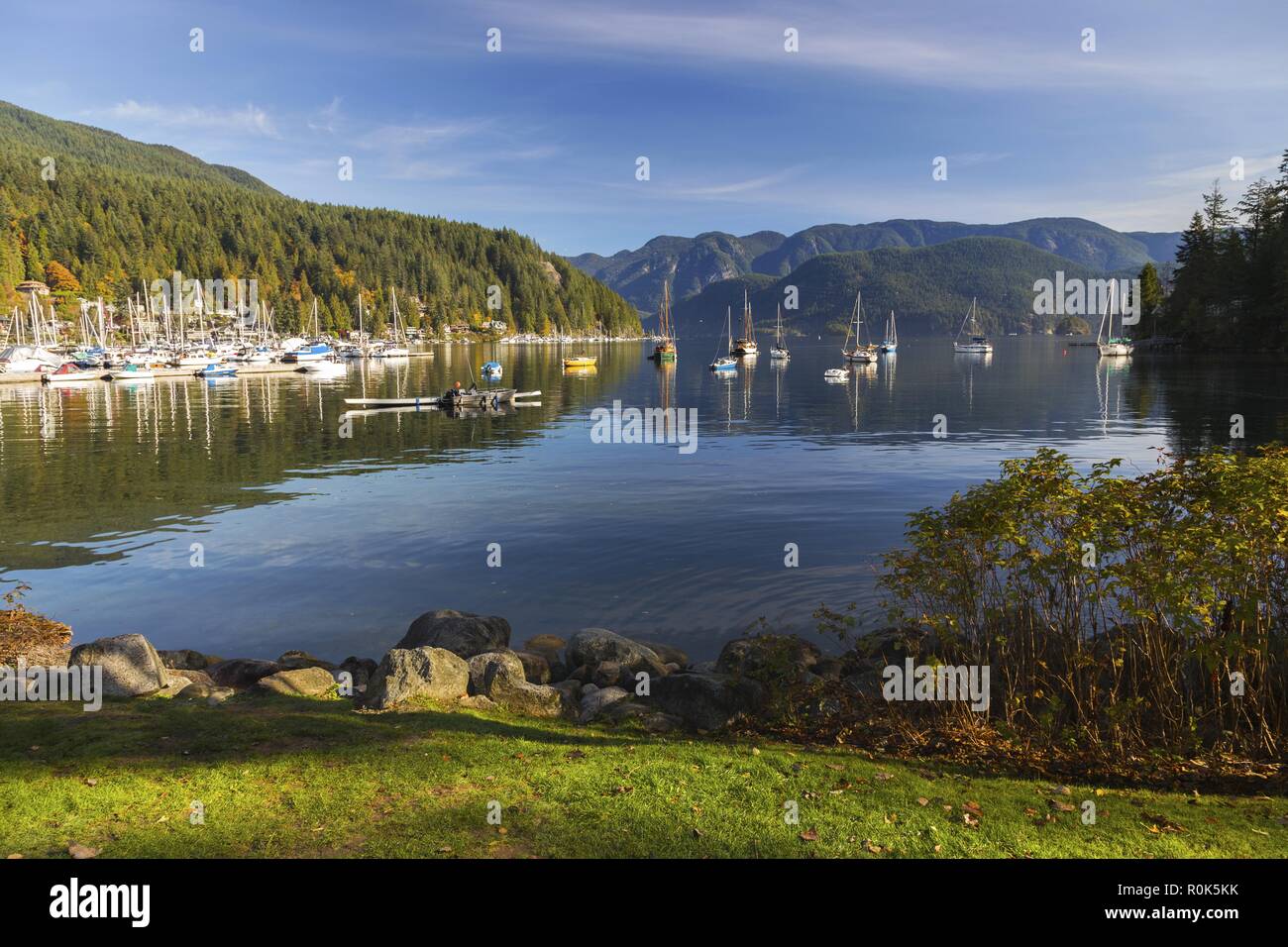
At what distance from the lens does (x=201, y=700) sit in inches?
506

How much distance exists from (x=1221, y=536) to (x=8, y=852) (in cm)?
1297

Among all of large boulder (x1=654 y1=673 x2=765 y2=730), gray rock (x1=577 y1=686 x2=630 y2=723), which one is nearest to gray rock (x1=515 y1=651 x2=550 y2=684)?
gray rock (x1=577 y1=686 x2=630 y2=723)

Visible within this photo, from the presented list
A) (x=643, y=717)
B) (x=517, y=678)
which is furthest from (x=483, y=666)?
(x=643, y=717)

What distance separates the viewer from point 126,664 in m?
13.7

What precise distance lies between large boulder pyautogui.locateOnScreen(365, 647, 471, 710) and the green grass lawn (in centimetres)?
177

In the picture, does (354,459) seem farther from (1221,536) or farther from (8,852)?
(1221,536)

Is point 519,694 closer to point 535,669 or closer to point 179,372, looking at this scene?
point 535,669

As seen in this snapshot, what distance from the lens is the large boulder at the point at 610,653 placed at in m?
15.8

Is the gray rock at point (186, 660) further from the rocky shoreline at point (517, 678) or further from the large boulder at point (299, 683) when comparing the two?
the large boulder at point (299, 683)

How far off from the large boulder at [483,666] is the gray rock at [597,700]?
1.28 meters

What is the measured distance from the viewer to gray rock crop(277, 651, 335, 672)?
1639 centimetres

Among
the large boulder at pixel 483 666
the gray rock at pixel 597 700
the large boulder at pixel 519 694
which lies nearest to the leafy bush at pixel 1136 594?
the gray rock at pixel 597 700

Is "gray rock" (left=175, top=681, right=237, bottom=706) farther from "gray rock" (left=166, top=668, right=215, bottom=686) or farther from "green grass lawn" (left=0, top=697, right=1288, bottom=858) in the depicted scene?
"green grass lawn" (left=0, top=697, right=1288, bottom=858)
